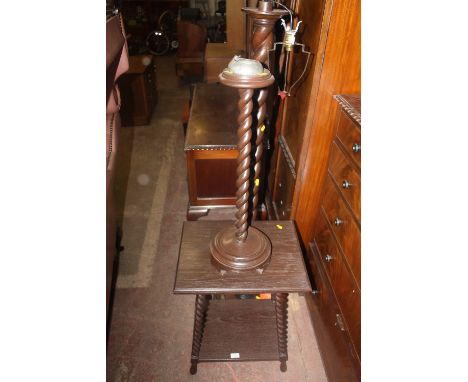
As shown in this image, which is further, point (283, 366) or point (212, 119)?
point (212, 119)

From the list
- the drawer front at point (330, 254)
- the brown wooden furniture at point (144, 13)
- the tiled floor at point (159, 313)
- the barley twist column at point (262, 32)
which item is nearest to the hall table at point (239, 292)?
the tiled floor at point (159, 313)

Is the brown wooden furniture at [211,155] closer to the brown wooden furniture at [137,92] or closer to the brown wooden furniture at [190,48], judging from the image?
the brown wooden furniture at [137,92]

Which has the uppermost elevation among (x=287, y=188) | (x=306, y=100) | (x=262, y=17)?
(x=262, y=17)

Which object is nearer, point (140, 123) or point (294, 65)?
point (294, 65)

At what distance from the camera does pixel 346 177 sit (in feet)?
4.80

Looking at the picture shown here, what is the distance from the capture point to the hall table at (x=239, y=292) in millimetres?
1224

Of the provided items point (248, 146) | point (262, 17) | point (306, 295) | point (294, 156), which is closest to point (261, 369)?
point (306, 295)

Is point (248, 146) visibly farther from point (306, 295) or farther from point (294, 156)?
point (306, 295)

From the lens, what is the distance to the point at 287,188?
2131 mm

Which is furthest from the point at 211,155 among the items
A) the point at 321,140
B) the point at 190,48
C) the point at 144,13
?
the point at 144,13

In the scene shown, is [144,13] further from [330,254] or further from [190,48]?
[330,254]

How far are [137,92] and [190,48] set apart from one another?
235 cm

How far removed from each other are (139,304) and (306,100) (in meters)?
1.58

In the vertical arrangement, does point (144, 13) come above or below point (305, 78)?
below
